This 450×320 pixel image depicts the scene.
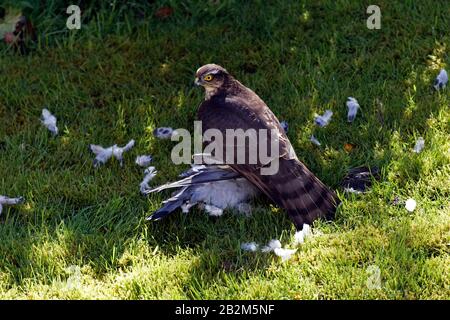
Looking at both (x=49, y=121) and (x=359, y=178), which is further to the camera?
(x=49, y=121)

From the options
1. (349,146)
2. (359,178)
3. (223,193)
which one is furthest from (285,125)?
(223,193)

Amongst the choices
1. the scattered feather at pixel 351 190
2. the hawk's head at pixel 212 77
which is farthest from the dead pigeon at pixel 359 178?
the hawk's head at pixel 212 77

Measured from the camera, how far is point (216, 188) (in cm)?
479

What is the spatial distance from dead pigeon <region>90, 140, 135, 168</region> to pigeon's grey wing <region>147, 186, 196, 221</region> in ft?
1.98

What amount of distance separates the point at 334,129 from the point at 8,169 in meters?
2.06

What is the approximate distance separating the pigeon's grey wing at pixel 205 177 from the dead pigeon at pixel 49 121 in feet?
3.50

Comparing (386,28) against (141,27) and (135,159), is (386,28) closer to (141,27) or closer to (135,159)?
(141,27)

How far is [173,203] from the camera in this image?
469cm

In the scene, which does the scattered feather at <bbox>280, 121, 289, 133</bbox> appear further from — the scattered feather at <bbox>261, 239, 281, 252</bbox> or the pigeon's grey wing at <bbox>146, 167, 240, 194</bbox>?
the scattered feather at <bbox>261, 239, 281, 252</bbox>

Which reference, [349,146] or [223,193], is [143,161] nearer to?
[223,193]

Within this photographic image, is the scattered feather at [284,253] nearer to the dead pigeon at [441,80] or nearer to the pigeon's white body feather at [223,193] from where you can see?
the pigeon's white body feather at [223,193]

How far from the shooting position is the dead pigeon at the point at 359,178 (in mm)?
4840

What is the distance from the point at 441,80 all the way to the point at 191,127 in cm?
172

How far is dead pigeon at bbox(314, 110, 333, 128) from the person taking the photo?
5434 millimetres
